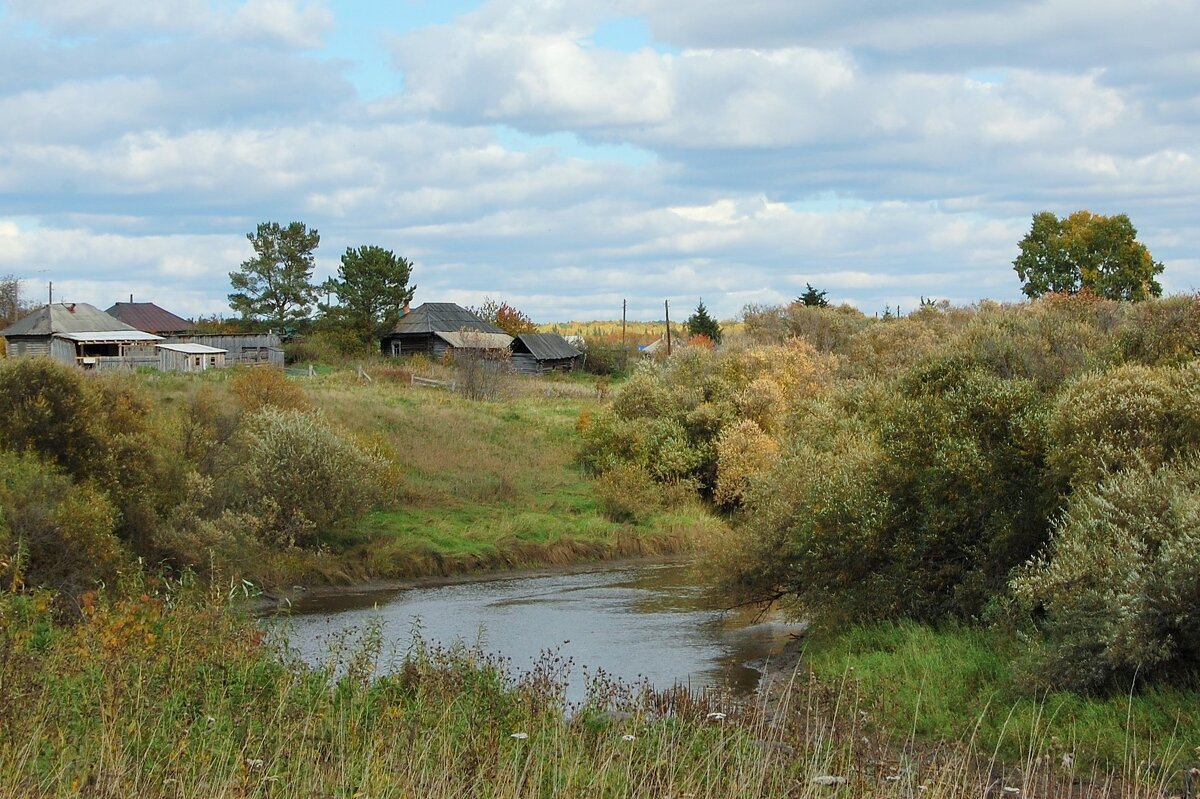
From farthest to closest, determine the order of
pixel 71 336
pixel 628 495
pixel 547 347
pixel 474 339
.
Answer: pixel 547 347 → pixel 474 339 → pixel 71 336 → pixel 628 495

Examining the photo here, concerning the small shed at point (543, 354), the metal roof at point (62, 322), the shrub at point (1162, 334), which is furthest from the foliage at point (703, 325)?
the shrub at point (1162, 334)

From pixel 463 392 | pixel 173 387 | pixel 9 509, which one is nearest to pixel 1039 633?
pixel 9 509

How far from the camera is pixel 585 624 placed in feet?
87.5

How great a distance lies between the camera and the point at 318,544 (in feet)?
113

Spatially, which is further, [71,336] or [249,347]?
[249,347]

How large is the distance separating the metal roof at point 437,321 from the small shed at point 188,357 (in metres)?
18.0

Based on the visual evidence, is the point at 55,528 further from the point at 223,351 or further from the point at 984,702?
the point at 223,351

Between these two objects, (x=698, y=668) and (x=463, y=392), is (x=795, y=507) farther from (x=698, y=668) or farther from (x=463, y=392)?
(x=463, y=392)

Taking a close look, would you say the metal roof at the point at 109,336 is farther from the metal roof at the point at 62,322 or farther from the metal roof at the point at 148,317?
the metal roof at the point at 148,317

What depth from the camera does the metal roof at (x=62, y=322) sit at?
7212 centimetres

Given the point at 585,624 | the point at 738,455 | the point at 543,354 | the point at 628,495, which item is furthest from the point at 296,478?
the point at 543,354

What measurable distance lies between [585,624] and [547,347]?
62.0 meters

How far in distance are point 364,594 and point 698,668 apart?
13580 mm

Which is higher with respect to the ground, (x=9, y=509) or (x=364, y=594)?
(x=9, y=509)
